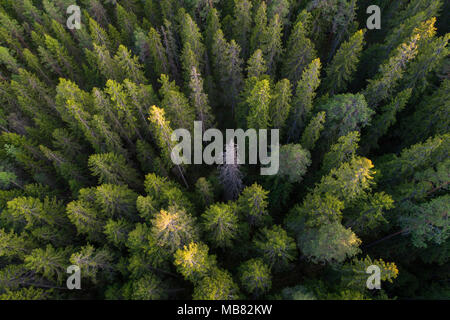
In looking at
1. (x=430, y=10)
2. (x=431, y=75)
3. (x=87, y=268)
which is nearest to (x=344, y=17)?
(x=430, y=10)

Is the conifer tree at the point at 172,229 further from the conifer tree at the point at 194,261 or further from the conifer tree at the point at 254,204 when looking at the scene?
the conifer tree at the point at 254,204

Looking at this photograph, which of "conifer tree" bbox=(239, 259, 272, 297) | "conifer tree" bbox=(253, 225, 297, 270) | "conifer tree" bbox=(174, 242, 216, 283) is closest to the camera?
"conifer tree" bbox=(174, 242, 216, 283)

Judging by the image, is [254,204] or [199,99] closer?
[254,204]

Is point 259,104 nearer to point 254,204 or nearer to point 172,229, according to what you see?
point 254,204

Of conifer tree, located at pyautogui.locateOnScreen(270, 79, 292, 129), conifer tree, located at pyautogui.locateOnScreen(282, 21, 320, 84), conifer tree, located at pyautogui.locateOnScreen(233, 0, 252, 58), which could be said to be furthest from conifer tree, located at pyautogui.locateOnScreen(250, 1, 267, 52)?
conifer tree, located at pyautogui.locateOnScreen(270, 79, 292, 129)

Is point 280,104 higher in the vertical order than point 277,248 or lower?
higher

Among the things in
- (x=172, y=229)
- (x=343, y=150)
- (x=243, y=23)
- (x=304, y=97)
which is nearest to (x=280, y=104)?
(x=304, y=97)

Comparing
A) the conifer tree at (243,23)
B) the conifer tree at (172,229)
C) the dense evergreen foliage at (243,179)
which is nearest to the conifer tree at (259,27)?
the dense evergreen foliage at (243,179)

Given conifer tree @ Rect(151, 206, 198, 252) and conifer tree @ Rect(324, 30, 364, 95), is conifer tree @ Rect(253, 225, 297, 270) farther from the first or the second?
conifer tree @ Rect(324, 30, 364, 95)

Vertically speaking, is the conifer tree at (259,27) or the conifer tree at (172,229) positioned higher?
the conifer tree at (259,27)
